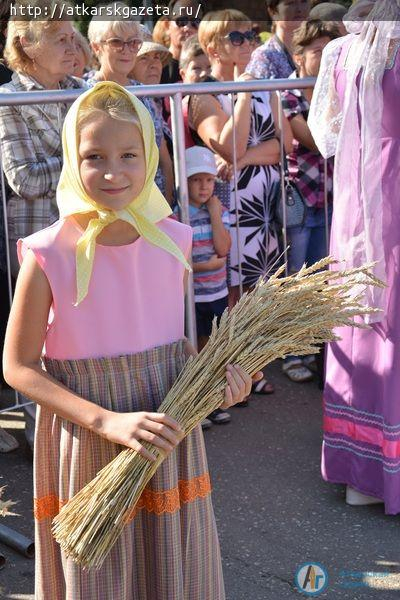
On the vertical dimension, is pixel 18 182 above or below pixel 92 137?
below

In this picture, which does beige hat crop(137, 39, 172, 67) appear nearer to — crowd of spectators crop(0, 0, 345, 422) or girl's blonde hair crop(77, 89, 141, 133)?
crowd of spectators crop(0, 0, 345, 422)

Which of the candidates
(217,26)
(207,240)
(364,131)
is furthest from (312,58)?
(364,131)

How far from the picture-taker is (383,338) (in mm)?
3885

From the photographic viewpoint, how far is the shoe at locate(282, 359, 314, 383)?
5402mm

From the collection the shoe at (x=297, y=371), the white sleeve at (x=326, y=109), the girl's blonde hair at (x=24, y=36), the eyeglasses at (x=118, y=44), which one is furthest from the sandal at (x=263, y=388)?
the girl's blonde hair at (x=24, y=36)

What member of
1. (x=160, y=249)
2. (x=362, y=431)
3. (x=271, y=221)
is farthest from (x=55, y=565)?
(x=271, y=221)

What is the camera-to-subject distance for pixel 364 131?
375 centimetres

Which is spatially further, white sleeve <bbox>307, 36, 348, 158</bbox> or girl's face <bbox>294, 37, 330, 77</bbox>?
girl's face <bbox>294, 37, 330, 77</bbox>

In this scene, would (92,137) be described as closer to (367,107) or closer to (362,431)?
(367,107)

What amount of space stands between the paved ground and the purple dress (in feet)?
0.52

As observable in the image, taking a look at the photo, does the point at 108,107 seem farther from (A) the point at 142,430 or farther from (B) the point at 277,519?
(B) the point at 277,519

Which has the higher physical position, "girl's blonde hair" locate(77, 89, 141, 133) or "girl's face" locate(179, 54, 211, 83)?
"girl's face" locate(179, 54, 211, 83)

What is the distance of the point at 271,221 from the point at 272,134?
461 millimetres

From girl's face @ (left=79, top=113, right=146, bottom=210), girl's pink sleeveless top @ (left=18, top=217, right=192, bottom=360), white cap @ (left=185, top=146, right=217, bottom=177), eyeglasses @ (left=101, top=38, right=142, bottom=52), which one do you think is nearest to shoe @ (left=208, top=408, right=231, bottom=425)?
white cap @ (left=185, top=146, right=217, bottom=177)
